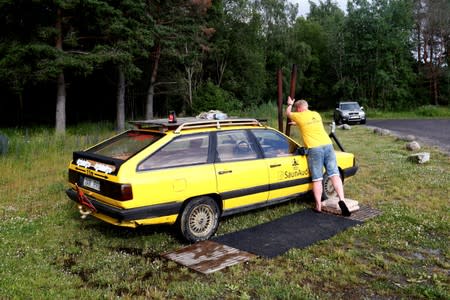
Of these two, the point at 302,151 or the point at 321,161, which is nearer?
the point at 321,161

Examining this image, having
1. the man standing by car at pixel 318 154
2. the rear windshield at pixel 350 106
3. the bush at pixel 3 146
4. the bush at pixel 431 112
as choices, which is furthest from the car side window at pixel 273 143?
the bush at pixel 431 112

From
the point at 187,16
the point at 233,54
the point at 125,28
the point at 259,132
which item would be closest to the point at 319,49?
the point at 233,54

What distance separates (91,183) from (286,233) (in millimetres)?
2692

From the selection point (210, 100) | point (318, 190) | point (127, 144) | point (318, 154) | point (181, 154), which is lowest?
point (318, 190)

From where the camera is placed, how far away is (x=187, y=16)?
A: 2355cm

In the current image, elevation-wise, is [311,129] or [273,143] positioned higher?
[311,129]

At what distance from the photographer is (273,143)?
6.15 metres

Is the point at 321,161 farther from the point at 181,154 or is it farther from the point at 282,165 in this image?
the point at 181,154

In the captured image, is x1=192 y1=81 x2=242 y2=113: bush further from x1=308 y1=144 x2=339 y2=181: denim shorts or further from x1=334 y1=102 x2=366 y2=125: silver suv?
x1=308 y1=144 x2=339 y2=181: denim shorts

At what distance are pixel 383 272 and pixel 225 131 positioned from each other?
273 centimetres

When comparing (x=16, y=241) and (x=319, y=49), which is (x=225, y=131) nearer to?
(x=16, y=241)

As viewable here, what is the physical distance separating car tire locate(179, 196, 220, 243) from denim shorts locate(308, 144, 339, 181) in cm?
190

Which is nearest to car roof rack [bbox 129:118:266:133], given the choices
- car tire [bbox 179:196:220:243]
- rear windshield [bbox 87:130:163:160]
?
rear windshield [bbox 87:130:163:160]

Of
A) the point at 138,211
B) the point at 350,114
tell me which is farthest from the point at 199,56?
the point at 138,211
